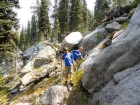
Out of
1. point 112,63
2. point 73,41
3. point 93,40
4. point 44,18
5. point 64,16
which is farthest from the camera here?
point 44,18

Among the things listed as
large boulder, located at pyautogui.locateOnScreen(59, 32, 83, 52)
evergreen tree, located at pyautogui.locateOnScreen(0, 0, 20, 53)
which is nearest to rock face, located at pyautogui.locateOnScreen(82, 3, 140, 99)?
large boulder, located at pyautogui.locateOnScreen(59, 32, 83, 52)

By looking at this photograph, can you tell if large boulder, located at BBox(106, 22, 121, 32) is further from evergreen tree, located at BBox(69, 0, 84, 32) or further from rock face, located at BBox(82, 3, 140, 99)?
evergreen tree, located at BBox(69, 0, 84, 32)

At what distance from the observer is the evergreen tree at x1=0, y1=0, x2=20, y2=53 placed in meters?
20.2

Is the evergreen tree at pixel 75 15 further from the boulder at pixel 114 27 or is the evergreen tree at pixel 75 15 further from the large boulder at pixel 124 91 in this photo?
the large boulder at pixel 124 91

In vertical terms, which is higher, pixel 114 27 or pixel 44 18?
pixel 44 18

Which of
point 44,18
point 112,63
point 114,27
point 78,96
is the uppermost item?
point 44,18

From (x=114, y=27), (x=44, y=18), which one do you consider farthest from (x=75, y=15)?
(x=114, y=27)

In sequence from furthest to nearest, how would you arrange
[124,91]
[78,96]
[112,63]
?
[78,96] → [112,63] → [124,91]

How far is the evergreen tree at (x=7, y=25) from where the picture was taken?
20192 millimetres

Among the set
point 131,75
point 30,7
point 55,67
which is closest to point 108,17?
point 55,67

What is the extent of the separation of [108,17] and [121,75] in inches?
610

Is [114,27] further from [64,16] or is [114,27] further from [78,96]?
[64,16]

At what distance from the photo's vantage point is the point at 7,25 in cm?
2061

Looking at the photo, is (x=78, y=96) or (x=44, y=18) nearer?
(x=78, y=96)
